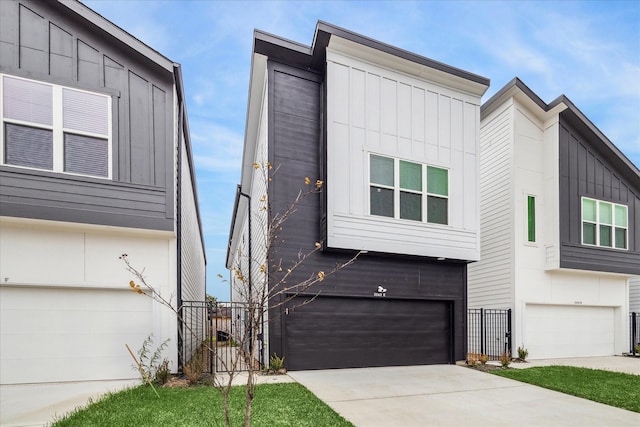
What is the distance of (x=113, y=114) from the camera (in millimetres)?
7703

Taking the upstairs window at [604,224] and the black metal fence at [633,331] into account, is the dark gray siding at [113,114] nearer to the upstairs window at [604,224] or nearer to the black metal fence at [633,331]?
the upstairs window at [604,224]

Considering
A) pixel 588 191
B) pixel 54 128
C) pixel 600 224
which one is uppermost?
pixel 54 128

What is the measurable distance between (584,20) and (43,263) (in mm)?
22734

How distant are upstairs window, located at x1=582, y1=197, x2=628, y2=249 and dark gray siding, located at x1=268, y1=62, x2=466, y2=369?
656cm

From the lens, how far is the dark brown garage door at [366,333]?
8836 mm

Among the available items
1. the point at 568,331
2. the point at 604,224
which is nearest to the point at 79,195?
the point at 568,331

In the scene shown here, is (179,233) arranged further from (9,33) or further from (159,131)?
(9,33)

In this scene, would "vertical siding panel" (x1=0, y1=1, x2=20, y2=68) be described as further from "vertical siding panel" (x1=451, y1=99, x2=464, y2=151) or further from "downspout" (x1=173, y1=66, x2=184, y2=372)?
"vertical siding panel" (x1=451, y1=99, x2=464, y2=151)

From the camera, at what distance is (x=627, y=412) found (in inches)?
231

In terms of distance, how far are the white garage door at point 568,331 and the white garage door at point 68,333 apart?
36.0ft

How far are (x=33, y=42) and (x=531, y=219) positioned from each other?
1380 centimetres

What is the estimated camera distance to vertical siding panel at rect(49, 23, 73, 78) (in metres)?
7.39

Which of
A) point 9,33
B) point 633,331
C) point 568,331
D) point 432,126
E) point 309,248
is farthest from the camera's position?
point 633,331

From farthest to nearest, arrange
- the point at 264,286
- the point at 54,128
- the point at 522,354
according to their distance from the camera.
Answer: the point at 522,354 < the point at 54,128 < the point at 264,286
